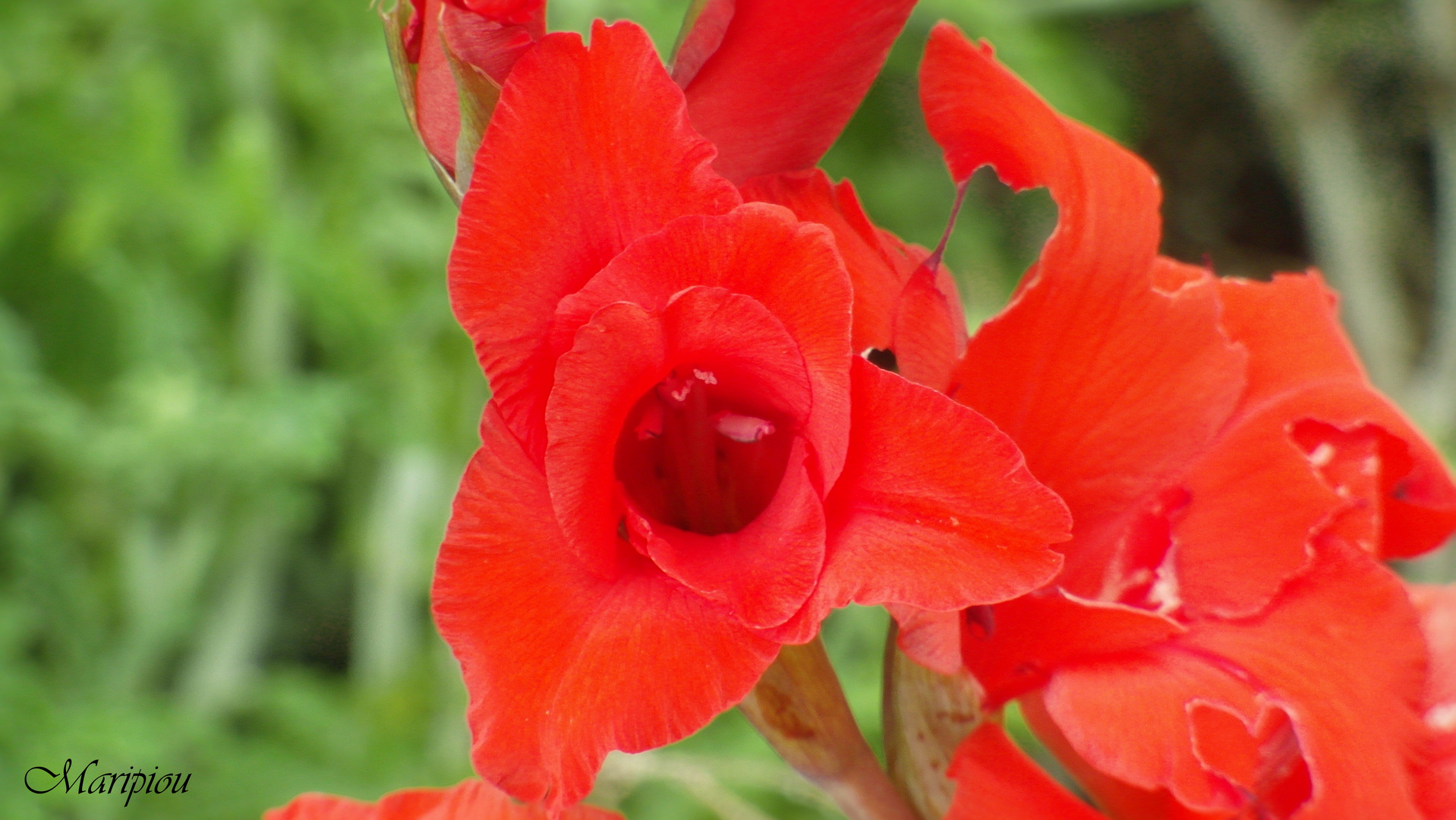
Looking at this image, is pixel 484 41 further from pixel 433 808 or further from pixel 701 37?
pixel 433 808

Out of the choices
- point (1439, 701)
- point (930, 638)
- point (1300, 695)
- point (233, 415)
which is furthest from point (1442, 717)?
point (233, 415)

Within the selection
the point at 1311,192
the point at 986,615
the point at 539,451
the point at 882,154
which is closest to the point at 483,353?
the point at 539,451

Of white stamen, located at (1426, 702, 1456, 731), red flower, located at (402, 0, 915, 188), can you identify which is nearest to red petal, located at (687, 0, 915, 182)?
red flower, located at (402, 0, 915, 188)

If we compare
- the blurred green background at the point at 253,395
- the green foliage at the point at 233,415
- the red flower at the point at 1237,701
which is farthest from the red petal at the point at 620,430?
the green foliage at the point at 233,415

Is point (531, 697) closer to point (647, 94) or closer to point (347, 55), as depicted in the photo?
point (647, 94)

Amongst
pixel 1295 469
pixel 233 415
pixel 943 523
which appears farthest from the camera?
pixel 233 415

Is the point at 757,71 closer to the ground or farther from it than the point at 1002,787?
farther from it

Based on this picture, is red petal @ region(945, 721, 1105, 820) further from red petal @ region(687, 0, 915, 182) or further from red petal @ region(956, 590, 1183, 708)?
red petal @ region(687, 0, 915, 182)
